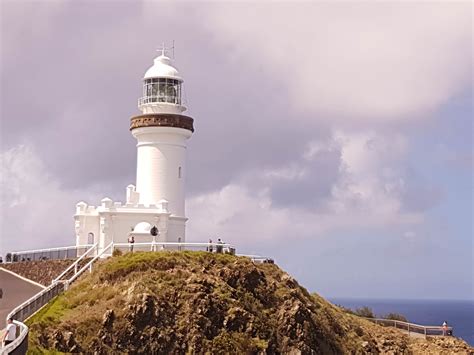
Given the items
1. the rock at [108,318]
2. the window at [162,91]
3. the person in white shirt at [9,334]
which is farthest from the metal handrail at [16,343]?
the window at [162,91]

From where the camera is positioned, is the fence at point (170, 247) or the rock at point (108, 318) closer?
the rock at point (108, 318)

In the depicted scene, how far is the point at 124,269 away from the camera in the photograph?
1369 inches

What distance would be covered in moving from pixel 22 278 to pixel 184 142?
498 inches

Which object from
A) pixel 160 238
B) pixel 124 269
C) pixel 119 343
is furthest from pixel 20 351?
pixel 160 238

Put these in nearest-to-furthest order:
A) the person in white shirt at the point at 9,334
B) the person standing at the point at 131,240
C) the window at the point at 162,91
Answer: the person in white shirt at the point at 9,334 → the person standing at the point at 131,240 → the window at the point at 162,91

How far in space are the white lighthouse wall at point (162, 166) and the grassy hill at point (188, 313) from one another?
8.09m

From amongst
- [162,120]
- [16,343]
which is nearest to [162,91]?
[162,120]

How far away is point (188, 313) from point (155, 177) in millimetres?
13710

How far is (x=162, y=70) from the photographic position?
46.2 metres

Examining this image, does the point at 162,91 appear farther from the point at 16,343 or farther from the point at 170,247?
the point at 16,343

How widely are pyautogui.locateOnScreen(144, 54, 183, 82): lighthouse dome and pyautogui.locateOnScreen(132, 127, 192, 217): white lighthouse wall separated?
3.47 metres

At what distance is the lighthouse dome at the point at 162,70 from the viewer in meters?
45.9

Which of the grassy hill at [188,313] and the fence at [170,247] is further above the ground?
the fence at [170,247]

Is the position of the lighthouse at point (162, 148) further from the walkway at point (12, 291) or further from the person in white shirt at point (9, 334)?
the person in white shirt at point (9, 334)
